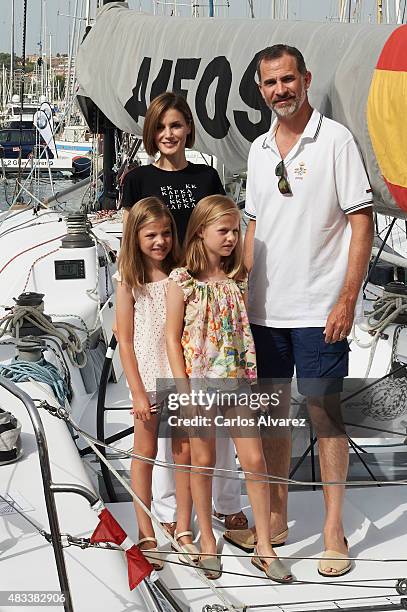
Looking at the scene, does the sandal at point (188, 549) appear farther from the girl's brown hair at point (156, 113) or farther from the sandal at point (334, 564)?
the girl's brown hair at point (156, 113)

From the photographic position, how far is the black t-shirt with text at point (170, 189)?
3.04 metres

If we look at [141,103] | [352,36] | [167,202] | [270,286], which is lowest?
[270,286]

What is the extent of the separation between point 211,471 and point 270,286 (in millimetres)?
593

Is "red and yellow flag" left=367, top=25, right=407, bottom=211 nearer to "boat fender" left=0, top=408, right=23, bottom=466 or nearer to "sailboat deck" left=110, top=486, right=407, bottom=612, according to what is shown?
"sailboat deck" left=110, top=486, right=407, bottom=612

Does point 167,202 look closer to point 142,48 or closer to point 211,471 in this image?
point 211,471

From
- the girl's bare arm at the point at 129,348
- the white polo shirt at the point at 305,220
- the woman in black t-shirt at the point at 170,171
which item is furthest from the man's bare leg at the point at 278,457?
the woman in black t-shirt at the point at 170,171

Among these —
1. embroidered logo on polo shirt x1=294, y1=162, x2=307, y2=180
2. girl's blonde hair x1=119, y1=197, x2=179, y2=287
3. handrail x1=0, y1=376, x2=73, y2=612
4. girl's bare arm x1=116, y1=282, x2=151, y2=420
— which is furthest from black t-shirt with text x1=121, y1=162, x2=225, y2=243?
handrail x1=0, y1=376, x2=73, y2=612

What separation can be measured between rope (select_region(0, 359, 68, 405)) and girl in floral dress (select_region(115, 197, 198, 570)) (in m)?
0.69

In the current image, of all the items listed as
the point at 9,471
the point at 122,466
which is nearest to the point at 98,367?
the point at 122,466

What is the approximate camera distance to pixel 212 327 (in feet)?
9.04

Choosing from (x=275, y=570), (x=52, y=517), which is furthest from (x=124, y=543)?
(x=275, y=570)

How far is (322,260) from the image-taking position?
2787 mm

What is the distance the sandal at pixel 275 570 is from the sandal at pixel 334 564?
0.11 m

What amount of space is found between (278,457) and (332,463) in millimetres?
183
